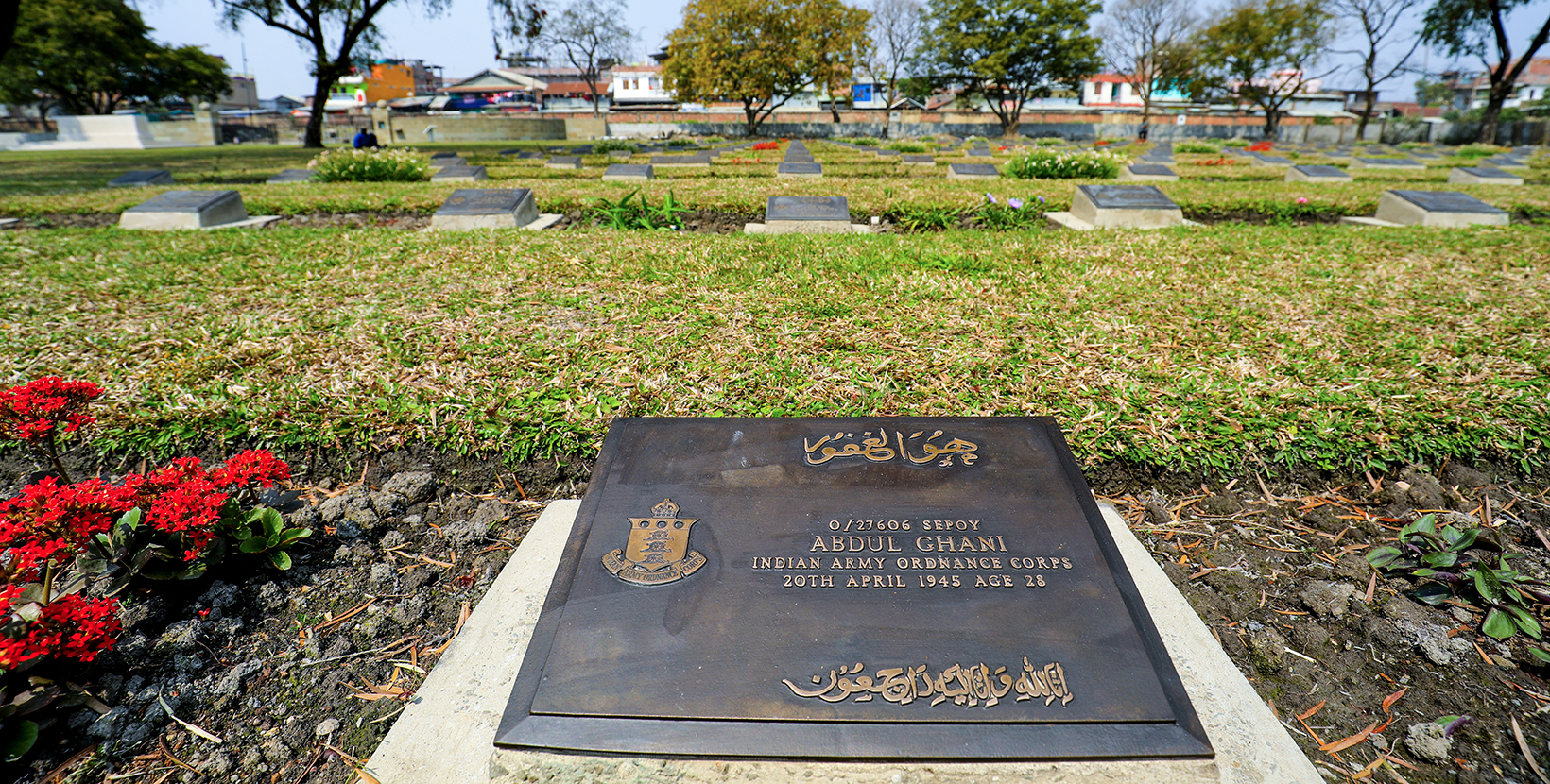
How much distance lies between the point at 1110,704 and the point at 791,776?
59 cm

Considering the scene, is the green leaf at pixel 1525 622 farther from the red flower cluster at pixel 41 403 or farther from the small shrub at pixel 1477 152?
the small shrub at pixel 1477 152

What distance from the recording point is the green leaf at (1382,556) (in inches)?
77.8

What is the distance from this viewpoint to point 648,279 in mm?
4191

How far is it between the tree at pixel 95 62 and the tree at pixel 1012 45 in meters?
39.7

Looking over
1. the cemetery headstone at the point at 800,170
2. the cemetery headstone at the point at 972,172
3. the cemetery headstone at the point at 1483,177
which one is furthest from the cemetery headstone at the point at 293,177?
the cemetery headstone at the point at 1483,177

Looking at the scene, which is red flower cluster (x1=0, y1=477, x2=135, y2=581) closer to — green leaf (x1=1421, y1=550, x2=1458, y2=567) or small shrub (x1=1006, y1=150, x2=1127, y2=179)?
green leaf (x1=1421, y1=550, x2=1458, y2=567)

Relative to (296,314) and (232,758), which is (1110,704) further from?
(296,314)

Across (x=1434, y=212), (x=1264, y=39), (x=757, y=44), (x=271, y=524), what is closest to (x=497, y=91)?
(x=757, y=44)

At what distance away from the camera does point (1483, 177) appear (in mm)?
11953

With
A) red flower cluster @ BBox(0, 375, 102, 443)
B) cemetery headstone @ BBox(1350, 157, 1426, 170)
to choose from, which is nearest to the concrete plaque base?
red flower cluster @ BBox(0, 375, 102, 443)

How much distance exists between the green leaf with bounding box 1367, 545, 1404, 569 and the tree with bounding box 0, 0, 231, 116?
41276 millimetres

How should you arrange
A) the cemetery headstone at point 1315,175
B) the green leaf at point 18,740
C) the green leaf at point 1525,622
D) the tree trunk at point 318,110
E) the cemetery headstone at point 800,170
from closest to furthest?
1. the green leaf at point 18,740
2. the green leaf at point 1525,622
3. the cemetery headstone at point 800,170
4. the cemetery headstone at point 1315,175
5. the tree trunk at point 318,110

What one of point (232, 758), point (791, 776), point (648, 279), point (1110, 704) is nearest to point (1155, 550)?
point (1110, 704)

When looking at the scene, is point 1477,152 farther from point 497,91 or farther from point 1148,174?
point 497,91
